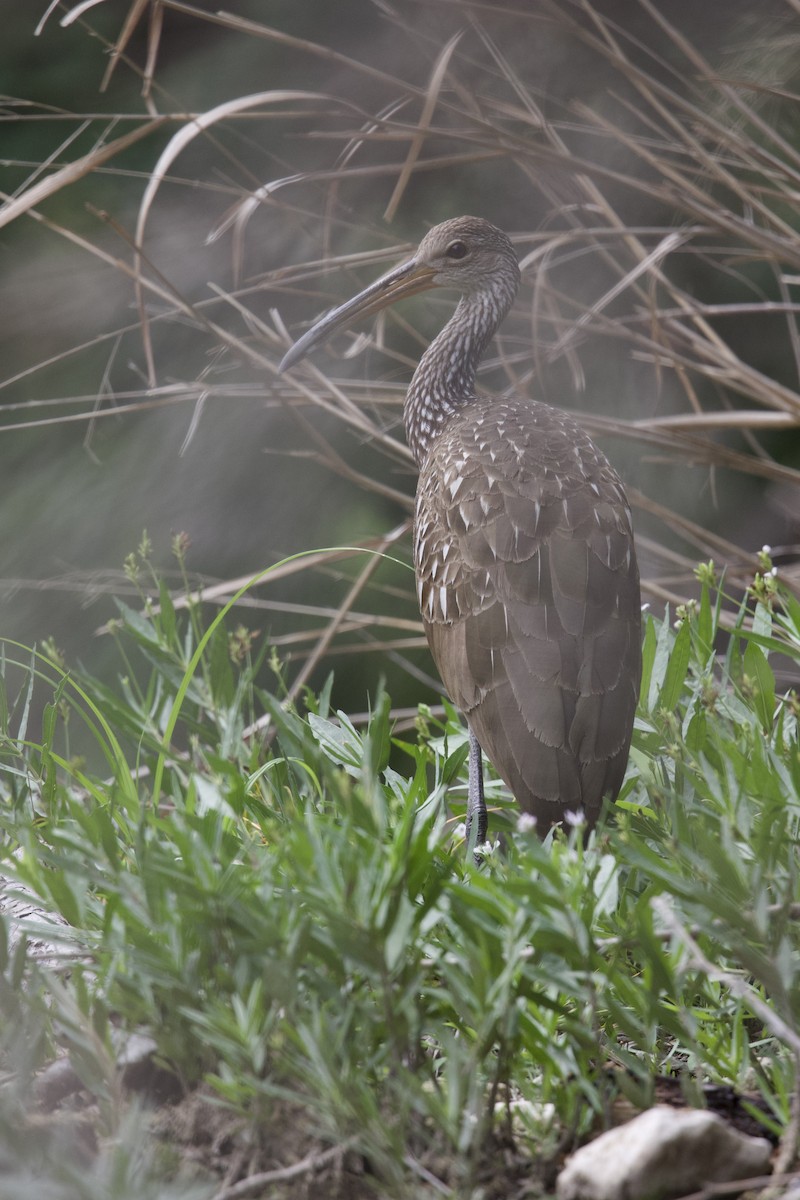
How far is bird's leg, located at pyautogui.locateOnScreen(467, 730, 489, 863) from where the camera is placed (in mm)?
2305

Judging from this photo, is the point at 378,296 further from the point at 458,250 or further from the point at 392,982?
the point at 392,982

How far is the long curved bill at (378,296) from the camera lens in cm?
317

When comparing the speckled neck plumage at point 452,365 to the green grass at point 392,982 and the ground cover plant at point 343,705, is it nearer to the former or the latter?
the ground cover plant at point 343,705

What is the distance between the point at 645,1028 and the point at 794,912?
0.24m

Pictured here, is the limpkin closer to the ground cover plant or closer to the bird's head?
the ground cover plant

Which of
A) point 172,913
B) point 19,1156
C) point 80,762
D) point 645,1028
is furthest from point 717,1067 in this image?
point 80,762

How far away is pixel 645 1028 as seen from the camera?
1.47 metres

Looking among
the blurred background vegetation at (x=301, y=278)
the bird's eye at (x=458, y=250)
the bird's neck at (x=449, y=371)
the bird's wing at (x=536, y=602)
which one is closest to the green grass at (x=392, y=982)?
the bird's wing at (x=536, y=602)

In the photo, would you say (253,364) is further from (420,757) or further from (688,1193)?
(688,1193)

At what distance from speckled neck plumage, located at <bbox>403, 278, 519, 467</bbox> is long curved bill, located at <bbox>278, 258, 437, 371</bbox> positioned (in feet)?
0.47

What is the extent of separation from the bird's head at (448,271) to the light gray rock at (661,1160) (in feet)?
7.70

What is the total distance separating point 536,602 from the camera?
2.28 metres

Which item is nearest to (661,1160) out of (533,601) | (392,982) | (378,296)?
(392,982)

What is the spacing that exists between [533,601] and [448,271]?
4.38 feet
